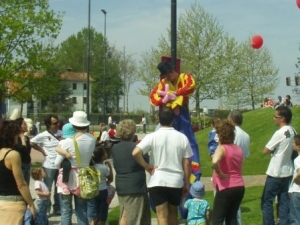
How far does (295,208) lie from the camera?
8.12 metres

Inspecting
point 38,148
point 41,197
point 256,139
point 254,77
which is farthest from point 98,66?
point 41,197

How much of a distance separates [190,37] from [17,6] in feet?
81.4

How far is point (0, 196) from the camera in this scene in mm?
6273

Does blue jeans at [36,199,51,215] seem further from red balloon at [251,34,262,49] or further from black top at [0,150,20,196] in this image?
red balloon at [251,34,262,49]

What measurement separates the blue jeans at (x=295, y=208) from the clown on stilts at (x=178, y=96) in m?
1.71

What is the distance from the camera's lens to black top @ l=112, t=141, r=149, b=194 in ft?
25.2

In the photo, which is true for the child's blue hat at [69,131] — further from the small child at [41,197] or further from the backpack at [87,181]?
the small child at [41,197]

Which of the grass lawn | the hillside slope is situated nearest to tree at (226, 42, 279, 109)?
the hillside slope

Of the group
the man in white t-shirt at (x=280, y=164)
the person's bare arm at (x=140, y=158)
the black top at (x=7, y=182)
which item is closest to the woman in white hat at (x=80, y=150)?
the person's bare arm at (x=140, y=158)

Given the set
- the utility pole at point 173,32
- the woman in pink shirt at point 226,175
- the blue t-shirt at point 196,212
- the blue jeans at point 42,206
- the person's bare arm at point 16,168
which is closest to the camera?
the person's bare arm at point 16,168

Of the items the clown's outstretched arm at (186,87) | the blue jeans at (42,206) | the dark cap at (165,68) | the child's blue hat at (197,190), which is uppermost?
the dark cap at (165,68)

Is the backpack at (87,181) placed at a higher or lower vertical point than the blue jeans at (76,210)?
higher

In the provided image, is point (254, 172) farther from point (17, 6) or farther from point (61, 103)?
point (61, 103)

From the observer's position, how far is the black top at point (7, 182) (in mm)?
6188
